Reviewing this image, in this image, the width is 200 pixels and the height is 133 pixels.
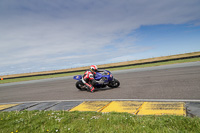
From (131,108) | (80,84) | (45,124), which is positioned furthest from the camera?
(80,84)

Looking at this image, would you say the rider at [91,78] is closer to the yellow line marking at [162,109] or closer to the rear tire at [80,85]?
the rear tire at [80,85]

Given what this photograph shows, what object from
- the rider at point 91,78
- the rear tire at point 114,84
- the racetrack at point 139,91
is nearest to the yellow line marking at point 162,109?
the racetrack at point 139,91

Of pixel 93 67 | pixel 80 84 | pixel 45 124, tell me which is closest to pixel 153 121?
pixel 45 124

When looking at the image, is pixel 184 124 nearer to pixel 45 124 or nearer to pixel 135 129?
pixel 135 129

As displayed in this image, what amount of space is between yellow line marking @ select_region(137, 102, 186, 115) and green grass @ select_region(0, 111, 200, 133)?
521mm

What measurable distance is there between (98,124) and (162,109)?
2.06m

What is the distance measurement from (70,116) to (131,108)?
1943 millimetres

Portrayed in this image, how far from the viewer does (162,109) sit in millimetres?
4320

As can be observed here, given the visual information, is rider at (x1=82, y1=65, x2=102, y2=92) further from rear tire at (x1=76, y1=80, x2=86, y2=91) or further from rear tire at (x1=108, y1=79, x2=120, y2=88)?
rear tire at (x1=108, y1=79, x2=120, y2=88)

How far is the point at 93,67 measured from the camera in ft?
29.2

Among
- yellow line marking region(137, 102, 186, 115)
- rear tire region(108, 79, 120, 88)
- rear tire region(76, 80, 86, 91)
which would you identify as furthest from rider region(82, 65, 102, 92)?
yellow line marking region(137, 102, 186, 115)

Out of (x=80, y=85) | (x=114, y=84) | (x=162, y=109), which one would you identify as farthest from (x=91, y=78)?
(x=162, y=109)

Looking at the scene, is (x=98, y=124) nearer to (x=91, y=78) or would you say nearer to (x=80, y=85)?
(x=91, y=78)

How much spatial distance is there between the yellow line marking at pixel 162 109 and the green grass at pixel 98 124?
521mm
